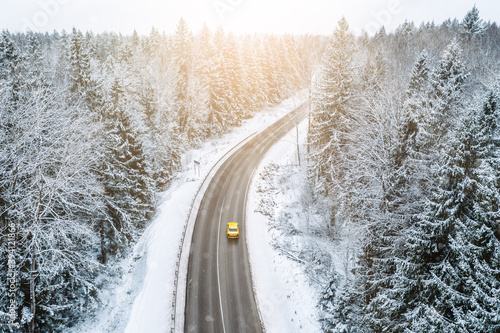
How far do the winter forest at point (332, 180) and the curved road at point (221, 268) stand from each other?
5.67 metres

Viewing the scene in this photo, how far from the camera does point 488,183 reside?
31.8 ft

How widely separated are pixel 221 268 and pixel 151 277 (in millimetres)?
5602

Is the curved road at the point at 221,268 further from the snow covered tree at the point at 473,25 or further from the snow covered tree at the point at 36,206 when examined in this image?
the snow covered tree at the point at 473,25

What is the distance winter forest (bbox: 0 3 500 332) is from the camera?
10.6 meters

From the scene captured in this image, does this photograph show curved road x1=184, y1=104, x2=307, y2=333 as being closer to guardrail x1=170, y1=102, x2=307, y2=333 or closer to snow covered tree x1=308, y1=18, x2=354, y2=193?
guardrail x1=170, y1=102, x2=307, y2=333

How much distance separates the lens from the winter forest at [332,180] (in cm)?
1057

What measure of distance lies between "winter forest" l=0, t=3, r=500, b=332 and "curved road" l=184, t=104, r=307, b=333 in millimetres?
5672

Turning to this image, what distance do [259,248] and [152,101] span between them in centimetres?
2339

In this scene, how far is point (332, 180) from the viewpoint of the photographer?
81.1 feet

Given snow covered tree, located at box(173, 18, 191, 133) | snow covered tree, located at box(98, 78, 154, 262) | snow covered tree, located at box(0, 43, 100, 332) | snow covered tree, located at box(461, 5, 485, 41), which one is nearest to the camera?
snow covered tree, located at box(0, 43, 100, 332)

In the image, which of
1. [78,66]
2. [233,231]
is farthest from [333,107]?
[78,66]

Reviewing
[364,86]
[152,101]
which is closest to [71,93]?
[152,101]

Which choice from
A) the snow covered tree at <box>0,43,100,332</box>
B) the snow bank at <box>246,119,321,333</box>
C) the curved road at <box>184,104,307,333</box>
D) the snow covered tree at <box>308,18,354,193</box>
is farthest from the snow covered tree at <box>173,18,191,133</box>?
the snow covered tree at <box>0,43,100,332</box>

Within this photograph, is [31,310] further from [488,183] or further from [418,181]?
[418,181]
